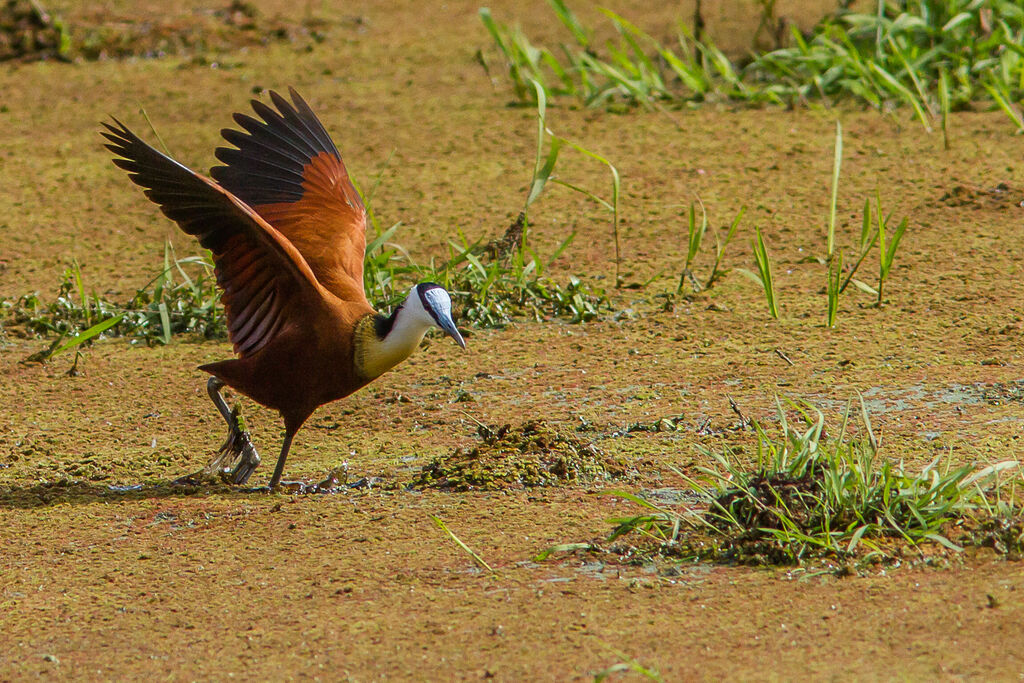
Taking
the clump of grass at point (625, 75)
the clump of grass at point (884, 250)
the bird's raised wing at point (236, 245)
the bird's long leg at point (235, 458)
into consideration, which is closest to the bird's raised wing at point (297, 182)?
the bird's raised wing at point (236, 245)

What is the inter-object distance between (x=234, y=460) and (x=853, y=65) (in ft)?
12.8

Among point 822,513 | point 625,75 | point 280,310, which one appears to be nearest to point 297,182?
point 280,310

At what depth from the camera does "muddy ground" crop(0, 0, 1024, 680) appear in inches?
106

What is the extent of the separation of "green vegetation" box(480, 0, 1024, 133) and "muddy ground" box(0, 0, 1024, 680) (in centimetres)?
15

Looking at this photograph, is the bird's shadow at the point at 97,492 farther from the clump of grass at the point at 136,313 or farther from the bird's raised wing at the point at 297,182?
the clump of grass at the point at 136,313

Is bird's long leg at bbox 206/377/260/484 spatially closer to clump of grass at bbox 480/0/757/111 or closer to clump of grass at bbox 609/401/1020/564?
clump of grass at bbox 609/401/1020/564

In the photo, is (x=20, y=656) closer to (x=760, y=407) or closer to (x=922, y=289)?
(x=760, y=407)

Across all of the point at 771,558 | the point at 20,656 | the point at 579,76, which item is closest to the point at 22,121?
the point at 579,76

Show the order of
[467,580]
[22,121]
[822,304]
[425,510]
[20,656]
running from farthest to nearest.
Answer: [22,121] → [822,304] → [425,510] → [467,580] → [20,656]

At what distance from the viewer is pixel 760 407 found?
4.01 m

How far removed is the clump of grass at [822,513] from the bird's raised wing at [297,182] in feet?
4.80

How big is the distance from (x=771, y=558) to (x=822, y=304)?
2010 millimetres

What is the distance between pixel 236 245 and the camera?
11.9 ft

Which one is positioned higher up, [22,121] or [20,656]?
[22,121]
